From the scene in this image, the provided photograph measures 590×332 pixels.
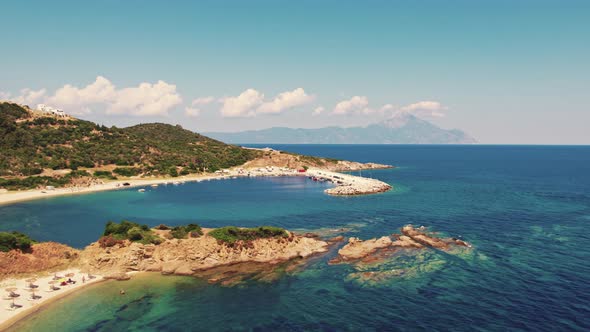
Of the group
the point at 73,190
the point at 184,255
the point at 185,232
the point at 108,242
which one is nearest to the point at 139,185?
the point at 73,190

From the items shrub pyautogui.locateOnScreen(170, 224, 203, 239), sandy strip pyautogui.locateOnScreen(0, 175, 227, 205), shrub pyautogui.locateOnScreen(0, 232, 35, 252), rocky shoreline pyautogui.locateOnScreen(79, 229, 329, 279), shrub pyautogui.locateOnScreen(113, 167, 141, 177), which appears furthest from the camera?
shrub pyautogui.locateOnScreen(113, 167, 141, 177)

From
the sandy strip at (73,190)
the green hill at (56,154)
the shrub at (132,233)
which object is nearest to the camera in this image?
the shrub at (132,233)

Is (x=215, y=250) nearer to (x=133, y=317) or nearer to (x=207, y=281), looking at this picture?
(x=207, y=281)

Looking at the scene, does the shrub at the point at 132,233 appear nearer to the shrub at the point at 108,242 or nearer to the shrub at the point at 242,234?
the shrub at the point at 108,242

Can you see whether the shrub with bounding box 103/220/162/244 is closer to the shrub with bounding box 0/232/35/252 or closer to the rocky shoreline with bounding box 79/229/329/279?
the rocky shoreline with bounding box 79/229/329/279


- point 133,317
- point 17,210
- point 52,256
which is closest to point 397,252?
point 133,317

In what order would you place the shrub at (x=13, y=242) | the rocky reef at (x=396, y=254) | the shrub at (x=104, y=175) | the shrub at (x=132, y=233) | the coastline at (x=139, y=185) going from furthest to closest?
the shrub at (x=104, y=175) → the coastline at (x=139, y=185) → the shrub at (x=132, y=233) → the shrub at (x=13, y=242) → the rocky reef at (x=396, y=254)

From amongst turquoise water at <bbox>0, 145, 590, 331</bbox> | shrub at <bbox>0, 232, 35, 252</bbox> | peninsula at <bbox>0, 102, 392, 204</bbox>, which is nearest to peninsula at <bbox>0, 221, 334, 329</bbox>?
shrub at <bbox>0, 232, 35, 252</bbox>

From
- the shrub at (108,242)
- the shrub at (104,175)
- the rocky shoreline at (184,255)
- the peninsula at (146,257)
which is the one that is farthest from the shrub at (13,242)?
the shrub at (104,175)
